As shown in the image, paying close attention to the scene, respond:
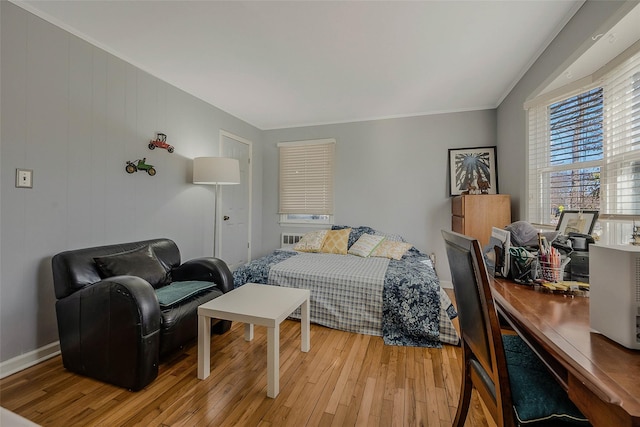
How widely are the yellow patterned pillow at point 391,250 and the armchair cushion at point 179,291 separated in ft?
6.33

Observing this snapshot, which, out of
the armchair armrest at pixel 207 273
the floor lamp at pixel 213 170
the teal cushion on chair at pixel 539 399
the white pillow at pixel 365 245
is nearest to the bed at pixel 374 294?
the white pillow at pixel 365 245

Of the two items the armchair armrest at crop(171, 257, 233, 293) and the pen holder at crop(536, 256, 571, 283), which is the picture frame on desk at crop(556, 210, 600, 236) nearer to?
the pen holder at crop(536, 256, 571, 283)

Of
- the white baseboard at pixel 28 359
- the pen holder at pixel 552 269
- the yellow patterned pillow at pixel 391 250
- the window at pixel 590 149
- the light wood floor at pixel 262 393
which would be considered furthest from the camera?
the yellow patterned pillow at pixel 391 250

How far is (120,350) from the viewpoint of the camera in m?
1.57

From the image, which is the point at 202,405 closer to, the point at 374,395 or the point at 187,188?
the point at 374,395

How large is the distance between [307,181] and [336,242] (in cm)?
130

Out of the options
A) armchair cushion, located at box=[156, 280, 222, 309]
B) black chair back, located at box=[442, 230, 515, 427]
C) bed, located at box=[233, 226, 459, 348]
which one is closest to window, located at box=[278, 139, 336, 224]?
bed, located at box=[233, 226, 459, 348]

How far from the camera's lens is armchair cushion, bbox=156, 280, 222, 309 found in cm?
185

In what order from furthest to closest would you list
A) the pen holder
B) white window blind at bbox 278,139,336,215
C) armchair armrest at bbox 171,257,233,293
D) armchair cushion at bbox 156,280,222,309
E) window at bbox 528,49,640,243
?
white window blind at bbox 278,139,336,215, armchair armrest at bbox 171,257,233,293, armchair cushion at bbox 156,280,222,309, window at bbox 528,49,640,243, the pen holder

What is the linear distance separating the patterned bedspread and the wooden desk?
3.87 ft

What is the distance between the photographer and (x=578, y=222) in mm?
1602

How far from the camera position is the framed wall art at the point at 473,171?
11.2ft

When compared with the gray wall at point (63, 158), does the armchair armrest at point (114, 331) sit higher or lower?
lower

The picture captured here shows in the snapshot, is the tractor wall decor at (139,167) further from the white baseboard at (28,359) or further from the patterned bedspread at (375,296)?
the white baseboard at (28,359)
